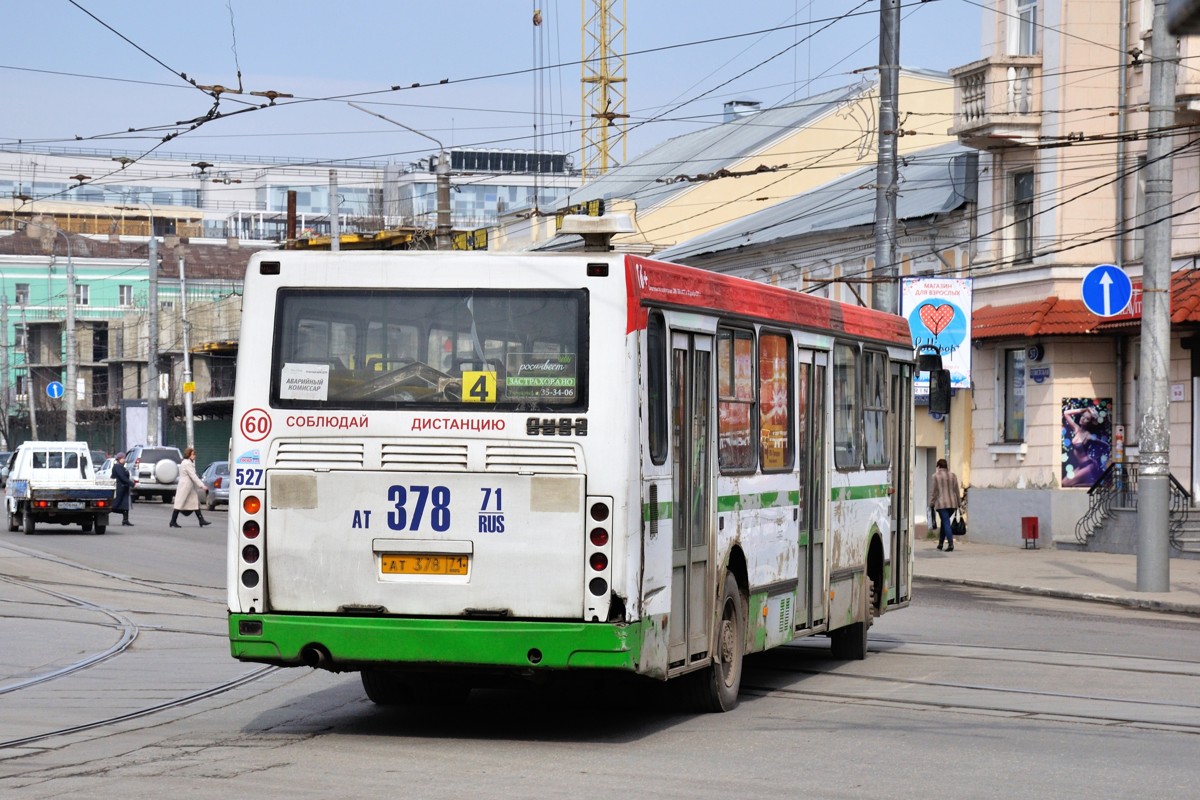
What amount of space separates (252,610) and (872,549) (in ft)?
21.7

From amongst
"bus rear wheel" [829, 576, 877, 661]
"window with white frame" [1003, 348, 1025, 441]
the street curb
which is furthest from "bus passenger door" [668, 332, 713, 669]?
"window with white frame" [1003, 348, 1025, 441]

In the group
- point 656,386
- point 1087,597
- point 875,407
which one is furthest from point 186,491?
point 656,386

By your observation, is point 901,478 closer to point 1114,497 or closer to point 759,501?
point 759,501

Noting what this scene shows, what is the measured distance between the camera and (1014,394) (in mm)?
37125

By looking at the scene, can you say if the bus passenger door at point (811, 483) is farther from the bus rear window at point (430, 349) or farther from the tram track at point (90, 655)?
the tram track at point (90, 655)

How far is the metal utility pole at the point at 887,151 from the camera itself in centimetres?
2862

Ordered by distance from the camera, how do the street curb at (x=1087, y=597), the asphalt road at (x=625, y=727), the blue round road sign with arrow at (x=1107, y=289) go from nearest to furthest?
the asphalt road at (x=625, y=727)
the street curb at (x=1087, y=597)
the blue round road sign with arrow at (x=1107, y=289)

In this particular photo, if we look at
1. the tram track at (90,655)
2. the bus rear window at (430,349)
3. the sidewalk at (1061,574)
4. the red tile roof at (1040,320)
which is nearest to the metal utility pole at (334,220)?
the red tile roof at (1040,320)

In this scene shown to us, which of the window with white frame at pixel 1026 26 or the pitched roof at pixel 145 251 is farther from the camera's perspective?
the pitched roof at pixel 145 251

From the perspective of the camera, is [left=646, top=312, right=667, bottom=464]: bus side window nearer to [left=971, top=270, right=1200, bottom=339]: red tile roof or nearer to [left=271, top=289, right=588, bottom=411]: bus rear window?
[left=271, top=289, right=588, bottom=411]: bus rear window

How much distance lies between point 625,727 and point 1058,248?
84.4ft

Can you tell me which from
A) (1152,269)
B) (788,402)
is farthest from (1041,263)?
(788,402)

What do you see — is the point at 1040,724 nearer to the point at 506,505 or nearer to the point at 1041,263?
the point at 506,505

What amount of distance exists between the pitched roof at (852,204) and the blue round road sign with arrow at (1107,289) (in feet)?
36.1
